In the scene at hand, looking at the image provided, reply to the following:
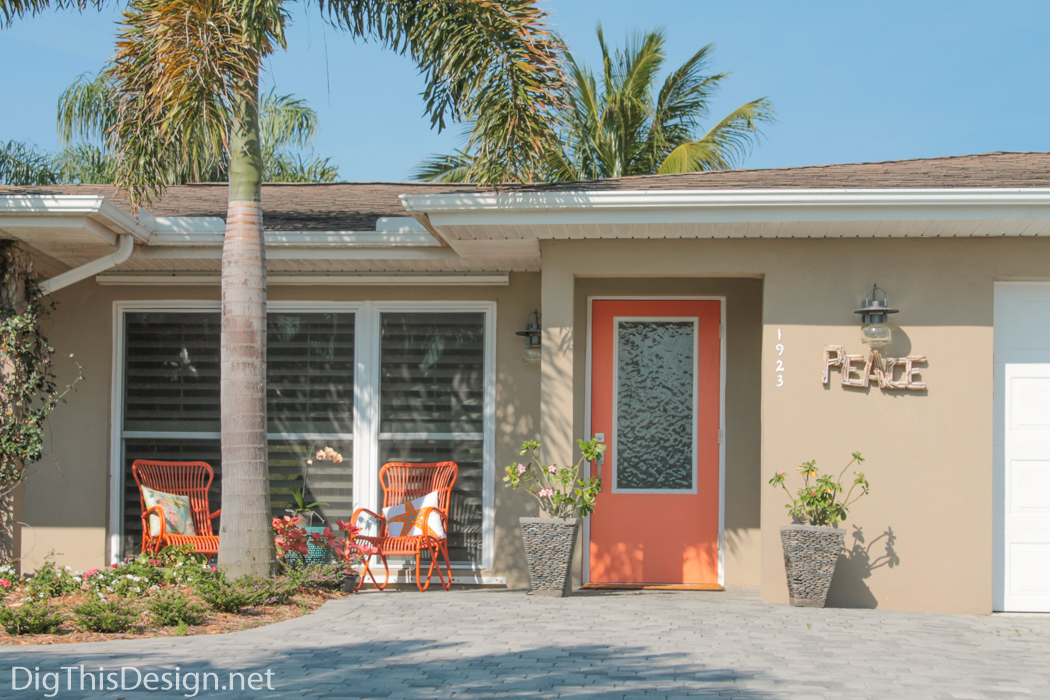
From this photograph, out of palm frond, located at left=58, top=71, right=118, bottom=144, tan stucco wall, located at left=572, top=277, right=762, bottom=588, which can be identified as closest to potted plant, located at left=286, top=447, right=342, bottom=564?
tan stucco wall, located at left=572, top=277, right=762, bottom=588

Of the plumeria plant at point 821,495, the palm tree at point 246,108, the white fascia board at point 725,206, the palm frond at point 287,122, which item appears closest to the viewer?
the white fascia board at point 725,206

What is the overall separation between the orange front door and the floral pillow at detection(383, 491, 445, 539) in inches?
51.2

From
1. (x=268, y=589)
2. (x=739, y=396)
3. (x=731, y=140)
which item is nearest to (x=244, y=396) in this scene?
(x=268, y=589)

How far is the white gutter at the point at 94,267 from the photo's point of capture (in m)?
6.58

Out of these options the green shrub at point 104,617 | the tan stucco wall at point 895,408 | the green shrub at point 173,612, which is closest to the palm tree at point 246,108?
the green shrub at point 173,612

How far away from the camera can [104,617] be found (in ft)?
15.8

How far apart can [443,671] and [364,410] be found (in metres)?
3.73

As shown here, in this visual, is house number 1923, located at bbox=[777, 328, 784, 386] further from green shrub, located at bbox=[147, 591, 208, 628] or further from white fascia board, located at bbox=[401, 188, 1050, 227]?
green shrub, located at bbox=[147, 591, 208, 628]

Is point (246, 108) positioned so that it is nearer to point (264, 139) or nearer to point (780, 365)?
point (780, 365)

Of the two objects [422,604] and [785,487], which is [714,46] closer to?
[785,487]

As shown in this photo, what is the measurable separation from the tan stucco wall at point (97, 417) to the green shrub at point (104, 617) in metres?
2.76

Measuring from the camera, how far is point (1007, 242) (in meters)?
6.04

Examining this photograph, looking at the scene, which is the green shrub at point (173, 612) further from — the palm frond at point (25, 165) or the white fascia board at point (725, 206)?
the palm frond at point (25, 165)

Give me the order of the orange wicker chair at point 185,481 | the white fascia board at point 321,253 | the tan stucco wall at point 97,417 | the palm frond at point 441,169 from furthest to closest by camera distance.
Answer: the palm frond at point 441,169 → the tan stucco wall at point 97,417 → the orange wicker chair at point 185,481 → the white fascia board at point 321,253
